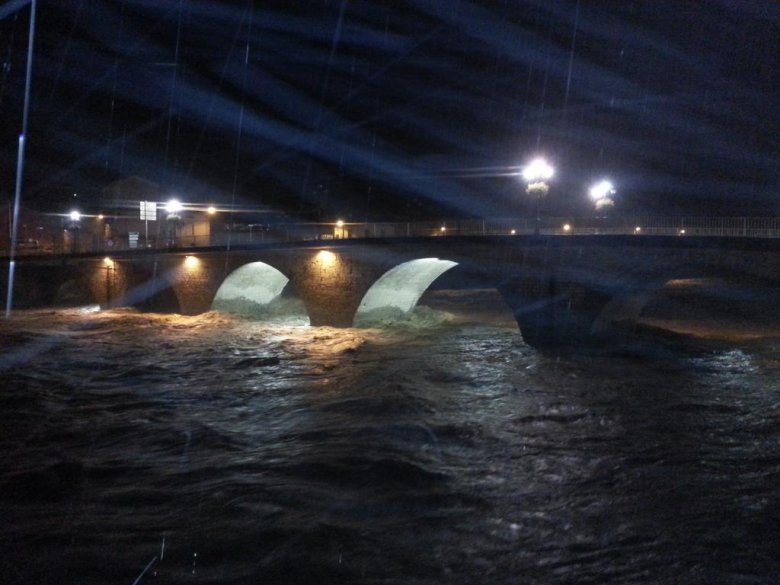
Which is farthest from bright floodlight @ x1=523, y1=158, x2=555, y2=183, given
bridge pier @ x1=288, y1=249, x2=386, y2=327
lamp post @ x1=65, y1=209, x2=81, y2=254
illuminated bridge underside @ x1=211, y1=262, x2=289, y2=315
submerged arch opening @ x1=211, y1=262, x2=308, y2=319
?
lamp post @ x1=65, y1=209, x2=81, y2=254

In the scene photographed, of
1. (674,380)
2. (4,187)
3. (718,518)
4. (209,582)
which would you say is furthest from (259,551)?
(4,187)

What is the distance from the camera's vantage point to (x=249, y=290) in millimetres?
32562

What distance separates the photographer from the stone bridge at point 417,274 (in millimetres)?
17891

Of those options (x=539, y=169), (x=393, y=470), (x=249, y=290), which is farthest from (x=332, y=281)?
(x=393, y=470)

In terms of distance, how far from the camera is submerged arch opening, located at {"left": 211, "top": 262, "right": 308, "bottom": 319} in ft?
101

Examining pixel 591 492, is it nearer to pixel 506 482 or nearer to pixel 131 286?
pixel 506 482

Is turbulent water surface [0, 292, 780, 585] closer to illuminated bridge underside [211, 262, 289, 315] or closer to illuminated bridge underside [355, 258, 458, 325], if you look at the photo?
illuminated bridge underside [355, 258, 458, 325]

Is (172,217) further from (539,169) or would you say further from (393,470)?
(393,470)

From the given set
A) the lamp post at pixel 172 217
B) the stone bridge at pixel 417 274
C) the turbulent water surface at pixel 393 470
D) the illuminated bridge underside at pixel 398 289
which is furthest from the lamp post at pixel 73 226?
the turbulent water surface at pixel 393 470

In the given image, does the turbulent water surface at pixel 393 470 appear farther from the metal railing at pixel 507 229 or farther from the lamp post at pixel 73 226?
the lamp post at pixel 73 226

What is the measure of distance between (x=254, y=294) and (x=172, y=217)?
10641mm

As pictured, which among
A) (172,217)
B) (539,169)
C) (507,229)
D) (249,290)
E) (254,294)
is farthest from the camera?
(172,217)

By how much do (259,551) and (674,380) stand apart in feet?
40.1

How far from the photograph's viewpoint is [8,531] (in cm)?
729
